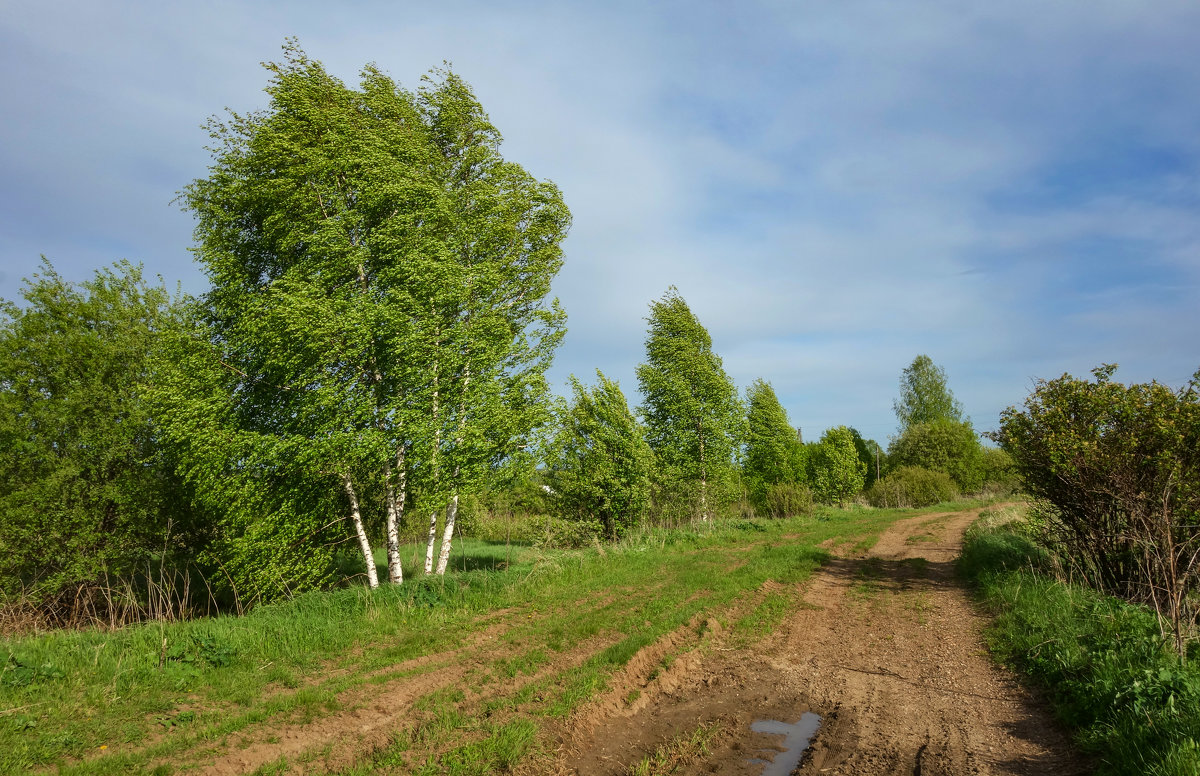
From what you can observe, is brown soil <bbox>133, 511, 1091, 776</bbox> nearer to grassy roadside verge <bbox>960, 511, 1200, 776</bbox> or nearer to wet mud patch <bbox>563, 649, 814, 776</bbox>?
wet mud patch <bbox>563, 649, 814, 776</bbox>

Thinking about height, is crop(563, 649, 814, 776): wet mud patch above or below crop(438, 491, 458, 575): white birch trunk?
below

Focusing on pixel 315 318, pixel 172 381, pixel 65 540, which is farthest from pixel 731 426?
pixel 65 540

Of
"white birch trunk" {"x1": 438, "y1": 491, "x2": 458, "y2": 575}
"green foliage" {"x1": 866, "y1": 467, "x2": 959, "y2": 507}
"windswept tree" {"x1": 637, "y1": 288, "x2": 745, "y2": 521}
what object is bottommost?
"green foliage" {"x1": 866, "y1": 467, "x2": 959, "y2": 507}

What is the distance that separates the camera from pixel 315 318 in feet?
43.0

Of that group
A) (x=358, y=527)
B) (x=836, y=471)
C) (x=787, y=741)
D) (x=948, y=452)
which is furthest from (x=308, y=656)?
(x=948, y=452)

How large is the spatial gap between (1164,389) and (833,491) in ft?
116

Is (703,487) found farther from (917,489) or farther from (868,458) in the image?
(868,458)

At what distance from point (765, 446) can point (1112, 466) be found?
28.6 m

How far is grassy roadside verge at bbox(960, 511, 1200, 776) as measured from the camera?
14.9 ft

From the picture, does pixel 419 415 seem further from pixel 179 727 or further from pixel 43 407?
pixel 43 407

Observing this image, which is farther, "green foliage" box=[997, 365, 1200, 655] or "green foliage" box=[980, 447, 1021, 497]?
"green foliage" box=[980, 447, 1021, 497]

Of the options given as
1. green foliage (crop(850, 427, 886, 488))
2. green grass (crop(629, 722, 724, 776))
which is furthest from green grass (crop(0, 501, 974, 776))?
green foliage (crop(850, 427, 886, 488))

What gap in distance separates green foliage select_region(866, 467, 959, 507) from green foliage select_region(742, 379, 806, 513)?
15.1 m

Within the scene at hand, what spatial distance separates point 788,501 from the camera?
3491 cm
